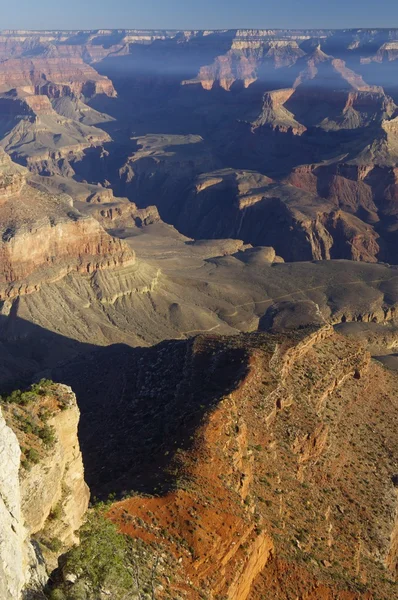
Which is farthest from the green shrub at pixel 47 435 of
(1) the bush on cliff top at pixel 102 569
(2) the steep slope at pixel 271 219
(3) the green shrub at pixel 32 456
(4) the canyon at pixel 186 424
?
(2) the steep slope at pixel 271 219

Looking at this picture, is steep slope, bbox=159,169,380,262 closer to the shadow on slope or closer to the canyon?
the canyon

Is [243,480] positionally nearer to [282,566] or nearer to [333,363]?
[282,566]

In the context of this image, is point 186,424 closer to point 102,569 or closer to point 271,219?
point 102,569

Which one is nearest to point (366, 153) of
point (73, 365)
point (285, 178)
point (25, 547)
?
point (285, 178)

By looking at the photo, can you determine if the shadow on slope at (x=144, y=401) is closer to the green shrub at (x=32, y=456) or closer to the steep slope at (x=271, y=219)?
the green shrub at (x=32, y=456)

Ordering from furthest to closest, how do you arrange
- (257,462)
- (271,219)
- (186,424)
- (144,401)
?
(271,219), (144,401), (186,424), (257,462)

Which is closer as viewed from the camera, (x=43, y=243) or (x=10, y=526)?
(x=10, y=526)

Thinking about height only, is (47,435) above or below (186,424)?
above

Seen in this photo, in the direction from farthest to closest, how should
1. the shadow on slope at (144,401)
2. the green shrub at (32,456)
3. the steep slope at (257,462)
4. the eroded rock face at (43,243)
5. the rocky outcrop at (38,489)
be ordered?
Result: the eroded rock face at (43,243), the shadow on slope at (144,401), the steep slope at (257,462), the green shrub at (32,456), the rocky outcrop at (38,489)

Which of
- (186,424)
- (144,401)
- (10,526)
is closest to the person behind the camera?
(10,526)

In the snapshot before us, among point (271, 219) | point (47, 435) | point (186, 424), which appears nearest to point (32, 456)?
point (47, 435)

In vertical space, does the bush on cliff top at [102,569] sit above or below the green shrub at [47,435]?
below
